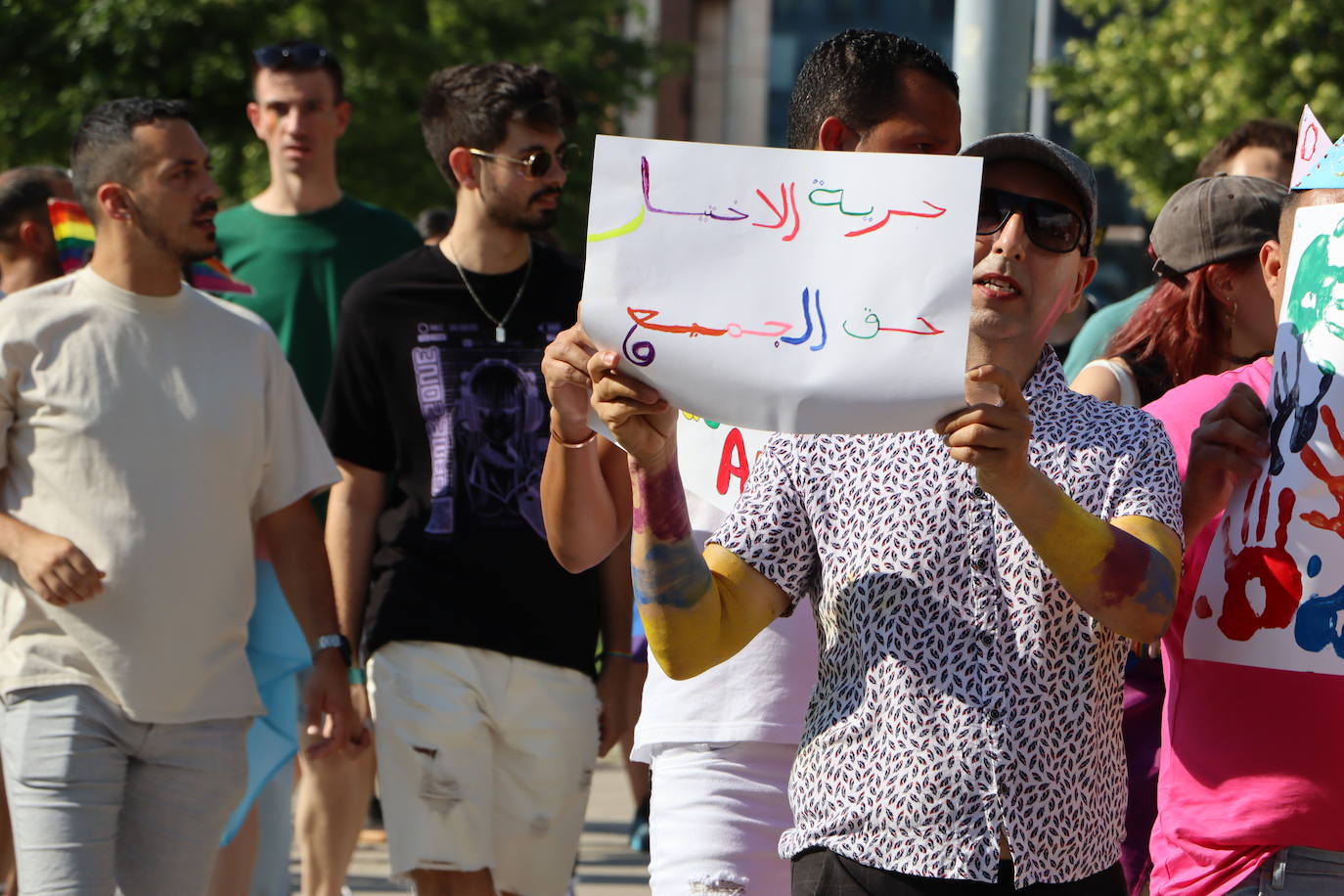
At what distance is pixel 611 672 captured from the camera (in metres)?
5.22

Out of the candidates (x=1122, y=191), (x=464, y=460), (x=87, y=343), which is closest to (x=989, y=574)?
(x=464, y=460)

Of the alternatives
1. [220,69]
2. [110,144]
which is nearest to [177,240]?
[110,144]

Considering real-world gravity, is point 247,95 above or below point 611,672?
above

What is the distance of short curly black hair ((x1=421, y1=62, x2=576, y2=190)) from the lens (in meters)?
5.24

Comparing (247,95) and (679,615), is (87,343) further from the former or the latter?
(247,95)

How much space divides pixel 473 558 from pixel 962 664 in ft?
7.55

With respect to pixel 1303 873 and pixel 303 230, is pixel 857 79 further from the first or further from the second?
pixel 303 230

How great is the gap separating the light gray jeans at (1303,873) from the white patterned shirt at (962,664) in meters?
0.26

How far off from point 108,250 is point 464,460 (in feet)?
3.39

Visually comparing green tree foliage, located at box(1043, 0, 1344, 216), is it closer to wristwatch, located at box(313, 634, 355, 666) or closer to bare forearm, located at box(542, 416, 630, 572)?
wristwatch, located at box(313, 634, 355, 666)

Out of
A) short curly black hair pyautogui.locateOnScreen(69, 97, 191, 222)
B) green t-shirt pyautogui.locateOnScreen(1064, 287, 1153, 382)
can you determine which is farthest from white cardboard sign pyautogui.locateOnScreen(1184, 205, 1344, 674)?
short curly black hair pyautogui.locateOnScreen(69, 97, 191, 222)

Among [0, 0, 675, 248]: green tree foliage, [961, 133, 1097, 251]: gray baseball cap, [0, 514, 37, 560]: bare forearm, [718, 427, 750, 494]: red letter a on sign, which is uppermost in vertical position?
[0, 0, 675, 248]: green tree foliage

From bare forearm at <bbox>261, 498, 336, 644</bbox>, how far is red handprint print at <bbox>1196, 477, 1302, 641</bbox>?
2.68 metres

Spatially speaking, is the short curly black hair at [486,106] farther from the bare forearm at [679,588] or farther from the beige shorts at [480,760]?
the bare forearm at [679,588]
